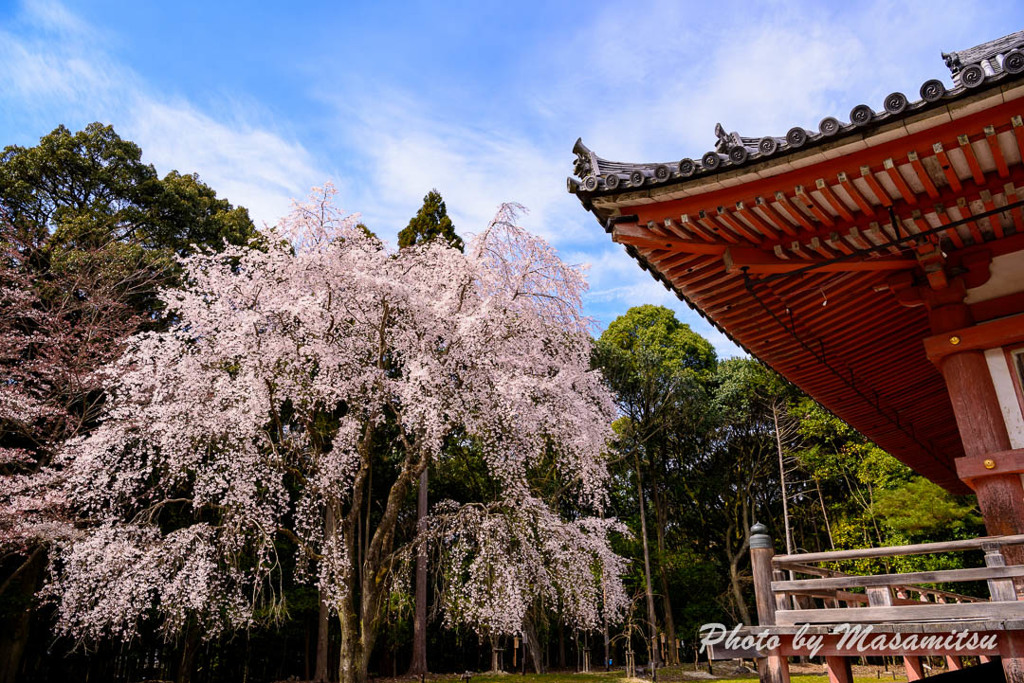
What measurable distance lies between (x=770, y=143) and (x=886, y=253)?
1.19 m

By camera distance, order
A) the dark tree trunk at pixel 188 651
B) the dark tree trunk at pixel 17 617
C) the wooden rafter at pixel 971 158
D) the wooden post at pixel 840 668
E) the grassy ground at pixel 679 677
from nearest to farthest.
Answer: the wooden rafter at pixel 971 158 < the wooden post at pixel 840 668 < the dark tree trunk at pixel 17 617 < the dark tree trunk at pixel 188 651 < the grassy ground at pixel 679 677

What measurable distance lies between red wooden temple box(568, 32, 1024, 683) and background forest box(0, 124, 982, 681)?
22.9 ft

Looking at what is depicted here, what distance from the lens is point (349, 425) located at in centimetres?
900

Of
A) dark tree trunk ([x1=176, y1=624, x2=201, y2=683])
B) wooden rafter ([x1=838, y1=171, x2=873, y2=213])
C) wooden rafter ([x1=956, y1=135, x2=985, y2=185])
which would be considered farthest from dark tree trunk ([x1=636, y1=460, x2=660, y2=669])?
wooden rafter ([x1=956, y1=135, x2=985, y2=185])

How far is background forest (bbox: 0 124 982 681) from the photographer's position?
1066cm

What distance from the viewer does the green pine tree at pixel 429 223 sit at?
1486 centimetres

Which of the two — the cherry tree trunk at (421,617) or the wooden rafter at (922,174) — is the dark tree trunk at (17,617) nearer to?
the cherry tree trunk at (421,617)

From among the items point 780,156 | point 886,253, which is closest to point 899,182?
point 780,156

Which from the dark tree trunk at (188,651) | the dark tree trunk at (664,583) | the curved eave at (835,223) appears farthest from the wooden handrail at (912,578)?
the dark tree trunk at (664,583)

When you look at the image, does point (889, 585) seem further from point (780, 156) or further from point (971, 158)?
point (780, 156)

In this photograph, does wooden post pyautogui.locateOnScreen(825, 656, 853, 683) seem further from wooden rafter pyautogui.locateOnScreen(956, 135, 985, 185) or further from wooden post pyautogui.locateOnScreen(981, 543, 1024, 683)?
wooden rafter pyautogui.locateOnScreen(956, 135, 985, 185)

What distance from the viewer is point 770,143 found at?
2842 millimetres

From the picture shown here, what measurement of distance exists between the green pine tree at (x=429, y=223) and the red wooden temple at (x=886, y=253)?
445 inches

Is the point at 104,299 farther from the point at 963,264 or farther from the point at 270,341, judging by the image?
the point at 963,264
